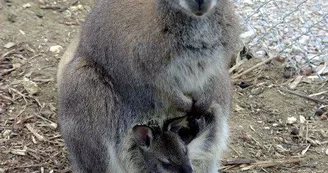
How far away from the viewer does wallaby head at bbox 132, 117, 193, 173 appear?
3.43 metres

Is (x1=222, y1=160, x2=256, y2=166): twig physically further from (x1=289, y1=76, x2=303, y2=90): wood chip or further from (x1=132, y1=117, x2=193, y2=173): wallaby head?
(x1=289, y1=76, x2=303, y2=90): wood chip

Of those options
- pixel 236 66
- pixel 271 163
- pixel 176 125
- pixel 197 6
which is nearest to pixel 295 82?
pixel 236 66

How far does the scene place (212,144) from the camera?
3.81 meters

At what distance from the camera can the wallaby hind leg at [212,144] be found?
149 inches

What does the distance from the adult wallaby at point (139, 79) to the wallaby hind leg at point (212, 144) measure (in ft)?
0.09

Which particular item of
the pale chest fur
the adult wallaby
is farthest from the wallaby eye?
the pale chest fur

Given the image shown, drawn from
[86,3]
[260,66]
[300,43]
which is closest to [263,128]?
[260,66]

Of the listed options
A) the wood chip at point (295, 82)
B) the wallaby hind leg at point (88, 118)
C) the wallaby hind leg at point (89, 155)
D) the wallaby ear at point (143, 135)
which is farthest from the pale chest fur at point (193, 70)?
the wood chip at point (295, 82)

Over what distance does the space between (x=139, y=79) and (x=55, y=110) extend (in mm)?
1289

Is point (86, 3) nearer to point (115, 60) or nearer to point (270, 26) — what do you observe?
point (270, 26)

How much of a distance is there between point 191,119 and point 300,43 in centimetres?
219

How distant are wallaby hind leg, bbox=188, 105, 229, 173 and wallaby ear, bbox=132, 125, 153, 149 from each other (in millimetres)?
300

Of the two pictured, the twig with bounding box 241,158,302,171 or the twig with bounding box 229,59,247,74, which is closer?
the twig with bounding box 241,158,302,171

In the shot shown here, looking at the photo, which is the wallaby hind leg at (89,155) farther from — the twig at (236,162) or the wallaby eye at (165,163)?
the twig at (236,162)
